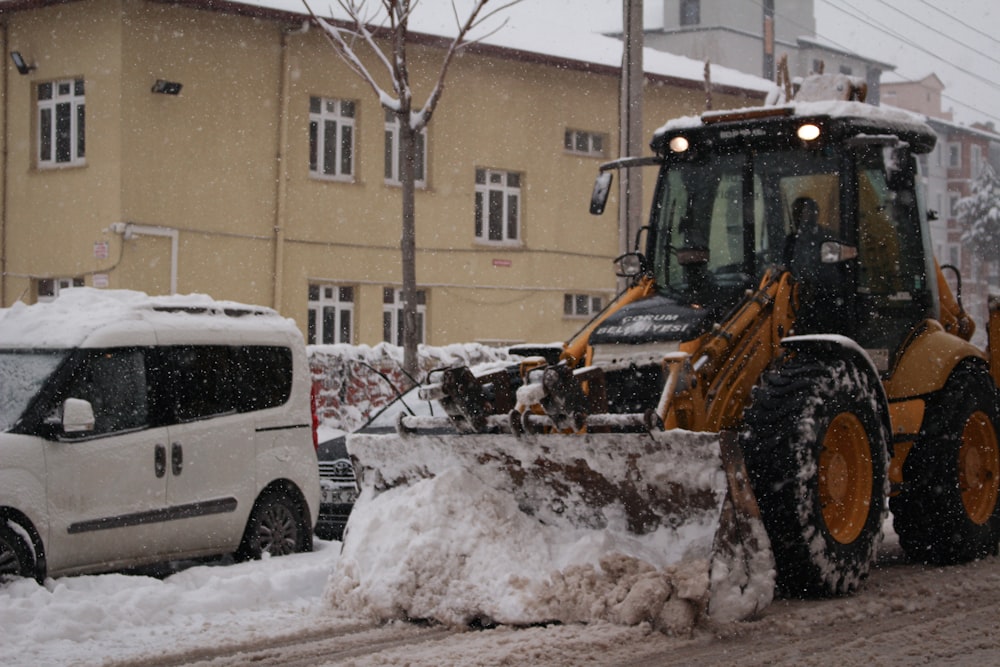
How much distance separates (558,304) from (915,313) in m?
18.6

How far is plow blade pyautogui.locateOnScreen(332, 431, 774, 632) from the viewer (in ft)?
25.1

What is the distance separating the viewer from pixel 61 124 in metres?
Result: 23.8

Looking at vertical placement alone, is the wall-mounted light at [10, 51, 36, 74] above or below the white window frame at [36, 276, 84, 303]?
above

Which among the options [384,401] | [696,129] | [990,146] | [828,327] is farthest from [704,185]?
[990,146]

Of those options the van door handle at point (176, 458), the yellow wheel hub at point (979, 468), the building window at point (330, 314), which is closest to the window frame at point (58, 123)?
the building window at point (330, 314)

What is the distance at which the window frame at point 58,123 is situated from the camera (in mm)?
23547

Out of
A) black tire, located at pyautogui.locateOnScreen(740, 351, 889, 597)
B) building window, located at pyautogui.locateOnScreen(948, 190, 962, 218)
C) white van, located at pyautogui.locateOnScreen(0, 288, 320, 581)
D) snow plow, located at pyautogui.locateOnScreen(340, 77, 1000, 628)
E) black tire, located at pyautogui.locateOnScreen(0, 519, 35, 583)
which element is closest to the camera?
snow plow, located at pyautogui.locateOnScreen(340, 77, 1000, 628)

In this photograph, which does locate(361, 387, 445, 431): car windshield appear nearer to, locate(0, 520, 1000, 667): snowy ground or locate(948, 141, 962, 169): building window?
locate(0, 520, 1000, 667): snowy ground

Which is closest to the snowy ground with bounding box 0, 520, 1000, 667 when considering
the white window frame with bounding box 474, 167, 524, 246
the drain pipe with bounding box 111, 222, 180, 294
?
the drain pipe with bounding box 111, 222, 180, 294

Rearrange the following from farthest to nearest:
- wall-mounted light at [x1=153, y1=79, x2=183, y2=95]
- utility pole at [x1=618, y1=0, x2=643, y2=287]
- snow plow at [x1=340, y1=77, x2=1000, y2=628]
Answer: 1. wall-mounted light at [x1=153, y1=79, x2=183, y2=95]
2. utility pole at [x1=618, y1=0, x2=643, y2=287]
3. snow plow at [x1=340, y1=77, x2=1000, y2=628]

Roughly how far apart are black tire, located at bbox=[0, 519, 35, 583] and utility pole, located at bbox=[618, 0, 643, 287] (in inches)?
325

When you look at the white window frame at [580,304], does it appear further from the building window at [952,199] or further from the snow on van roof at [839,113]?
the building window at [952,199]

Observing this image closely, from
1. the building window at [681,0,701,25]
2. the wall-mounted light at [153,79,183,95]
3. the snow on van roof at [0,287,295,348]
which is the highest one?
the building window at [681,0,701,25]

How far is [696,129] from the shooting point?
1001 centimetres
